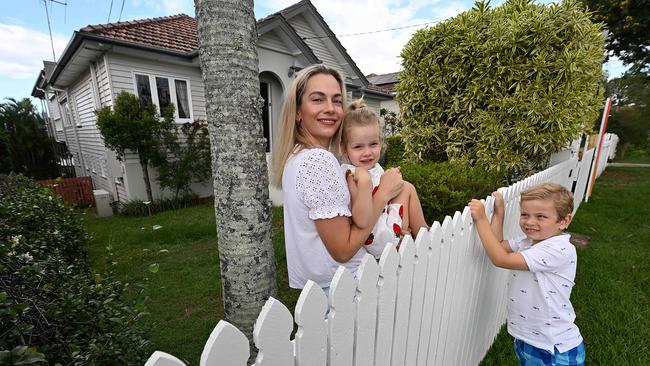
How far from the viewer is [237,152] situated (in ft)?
5.20

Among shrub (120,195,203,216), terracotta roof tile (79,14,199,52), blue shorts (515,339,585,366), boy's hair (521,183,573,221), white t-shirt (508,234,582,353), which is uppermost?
terracotta roof tile (79,14,199,52)

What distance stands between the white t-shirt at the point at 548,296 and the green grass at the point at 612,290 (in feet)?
2.81

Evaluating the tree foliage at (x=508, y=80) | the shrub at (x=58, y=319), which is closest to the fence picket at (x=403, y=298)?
the shrub at (x=58, y=319)

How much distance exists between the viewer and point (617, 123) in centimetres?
2080

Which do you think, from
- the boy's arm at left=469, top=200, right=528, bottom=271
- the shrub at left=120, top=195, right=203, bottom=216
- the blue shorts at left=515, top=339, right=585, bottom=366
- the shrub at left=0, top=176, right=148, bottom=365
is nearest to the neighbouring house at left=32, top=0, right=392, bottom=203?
the shrub at left=120, top=195, right=203, bottom=216

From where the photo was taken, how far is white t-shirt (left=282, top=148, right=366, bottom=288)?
1.21m

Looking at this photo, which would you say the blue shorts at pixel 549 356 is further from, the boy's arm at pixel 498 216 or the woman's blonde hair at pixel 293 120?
the woman's blonde hair at pixel 293 120

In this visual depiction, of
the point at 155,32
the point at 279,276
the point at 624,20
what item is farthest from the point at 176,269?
the point at 624,20

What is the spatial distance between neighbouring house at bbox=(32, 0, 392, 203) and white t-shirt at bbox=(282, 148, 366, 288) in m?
5.86

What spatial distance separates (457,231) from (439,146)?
11.8 feet

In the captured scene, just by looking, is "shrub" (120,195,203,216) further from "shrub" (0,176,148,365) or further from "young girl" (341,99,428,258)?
"young girl" (341,99,428,258)

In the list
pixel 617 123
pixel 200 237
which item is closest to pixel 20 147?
pixel 200 237

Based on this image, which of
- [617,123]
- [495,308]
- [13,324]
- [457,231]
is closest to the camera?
[13,324]

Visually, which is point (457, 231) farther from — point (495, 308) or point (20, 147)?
point (20, 147)
